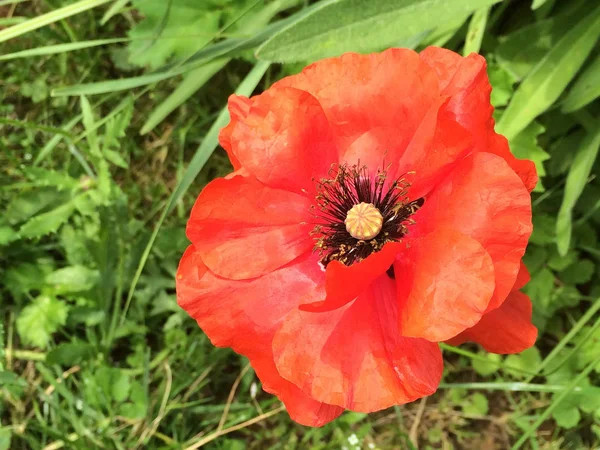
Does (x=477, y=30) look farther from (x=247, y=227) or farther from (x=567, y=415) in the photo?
(x=567, y=415)

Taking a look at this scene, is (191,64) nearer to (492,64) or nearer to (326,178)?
(326,178)

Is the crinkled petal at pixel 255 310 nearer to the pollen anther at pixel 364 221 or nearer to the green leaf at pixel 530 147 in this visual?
the pollen anther at pixel 364 221

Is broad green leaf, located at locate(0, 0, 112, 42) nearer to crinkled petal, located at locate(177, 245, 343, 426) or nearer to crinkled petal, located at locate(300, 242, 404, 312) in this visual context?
crinkled petal, located at locate(177, 245, 343, 426)

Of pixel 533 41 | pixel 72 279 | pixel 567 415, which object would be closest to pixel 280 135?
pixel 533 41

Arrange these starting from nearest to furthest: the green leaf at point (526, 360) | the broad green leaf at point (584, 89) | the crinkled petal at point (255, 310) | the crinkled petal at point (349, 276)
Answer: the crinkled petal at point (349, 276), the crinkled petal at point (255, 310), the broad green leaf at point (584, 89), the green leaf at point (526, 360)

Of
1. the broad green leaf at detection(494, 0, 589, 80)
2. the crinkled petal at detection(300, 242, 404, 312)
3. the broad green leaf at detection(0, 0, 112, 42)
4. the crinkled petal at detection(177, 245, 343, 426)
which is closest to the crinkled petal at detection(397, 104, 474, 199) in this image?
the crinkled petal at detection(300, 242, 404, 312)

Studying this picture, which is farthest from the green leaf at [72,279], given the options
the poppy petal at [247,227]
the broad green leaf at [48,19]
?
the poppy petal at [247,227]

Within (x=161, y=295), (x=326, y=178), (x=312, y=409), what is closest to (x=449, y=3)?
(x=326, y=178)
